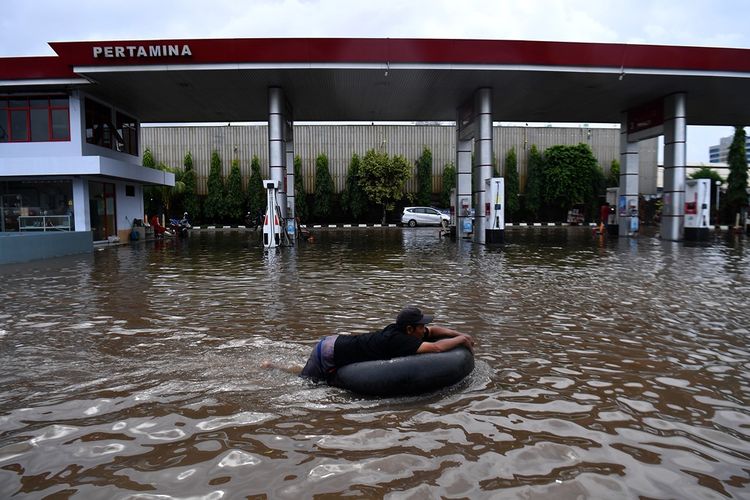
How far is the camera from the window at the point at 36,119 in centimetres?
2091

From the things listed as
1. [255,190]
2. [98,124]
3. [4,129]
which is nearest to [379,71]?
[98,124]

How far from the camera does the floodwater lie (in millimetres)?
3240

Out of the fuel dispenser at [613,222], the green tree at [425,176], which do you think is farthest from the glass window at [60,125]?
the green tree at [425,176]

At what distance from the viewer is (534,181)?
41.2 m

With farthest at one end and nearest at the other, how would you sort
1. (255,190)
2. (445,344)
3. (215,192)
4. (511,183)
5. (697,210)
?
(511,183) < (215,192) < (255,190) < (697,210) < (445,344)

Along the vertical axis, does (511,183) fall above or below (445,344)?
above

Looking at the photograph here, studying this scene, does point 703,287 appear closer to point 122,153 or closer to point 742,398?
point 742,398

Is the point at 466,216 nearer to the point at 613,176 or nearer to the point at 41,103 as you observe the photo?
the point at 41,103

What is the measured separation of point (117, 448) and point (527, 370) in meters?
3.51

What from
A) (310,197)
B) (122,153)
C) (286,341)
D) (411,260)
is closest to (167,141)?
(310,197)

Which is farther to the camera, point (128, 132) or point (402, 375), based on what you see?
point (128, 132)

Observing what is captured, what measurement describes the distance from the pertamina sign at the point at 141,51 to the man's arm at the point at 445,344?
15823 millimetres

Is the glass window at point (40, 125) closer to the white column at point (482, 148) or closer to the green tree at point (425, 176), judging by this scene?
the white column at point (482, 148)

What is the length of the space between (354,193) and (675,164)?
22923 mm
